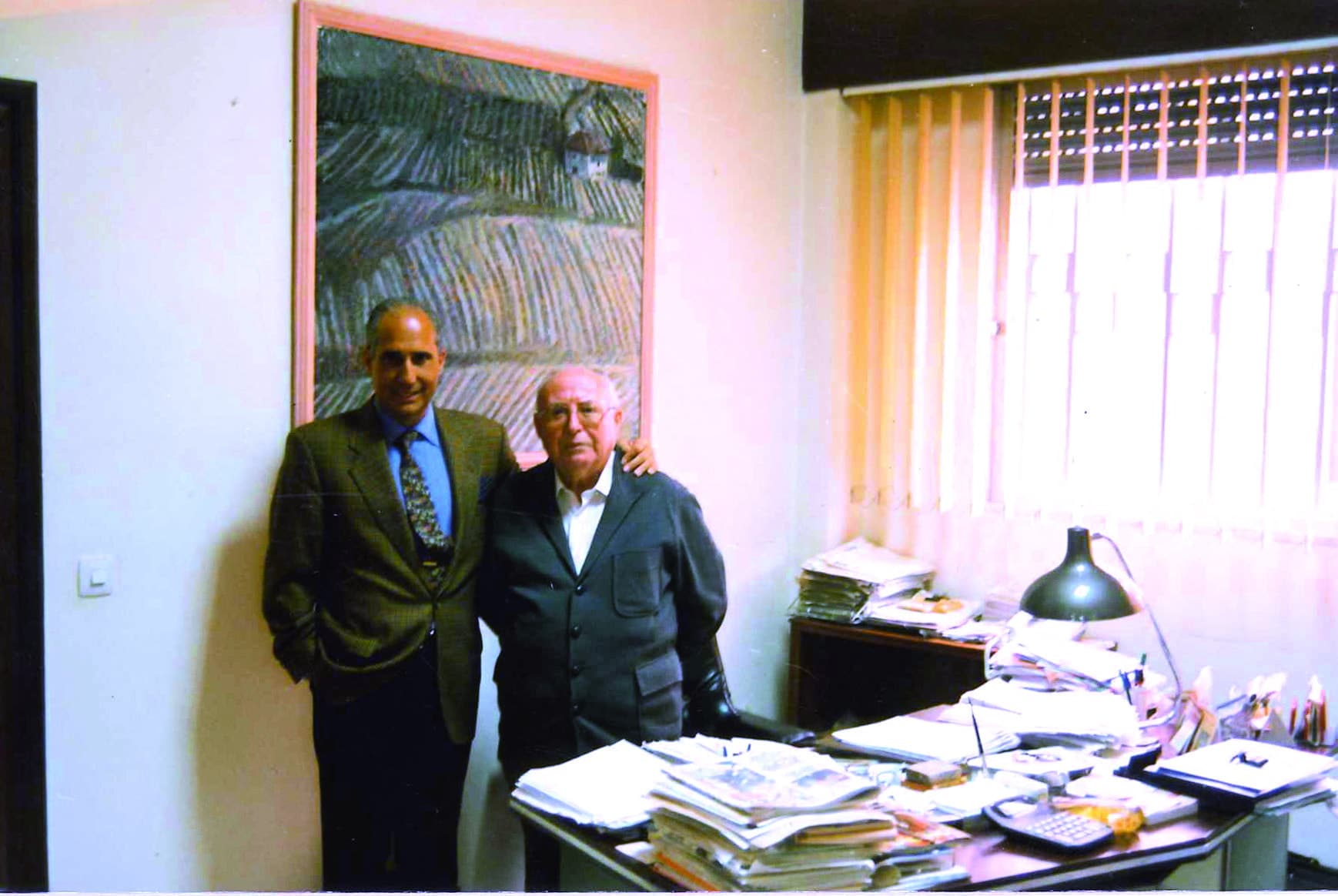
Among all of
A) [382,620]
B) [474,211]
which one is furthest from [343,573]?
[474,211]

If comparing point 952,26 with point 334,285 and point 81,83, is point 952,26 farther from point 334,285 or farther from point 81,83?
point 81,83

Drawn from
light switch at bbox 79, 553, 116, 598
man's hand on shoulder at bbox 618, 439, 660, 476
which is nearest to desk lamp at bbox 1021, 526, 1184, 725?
man's hand on shoulder at bbox 618, 439, 660, 476

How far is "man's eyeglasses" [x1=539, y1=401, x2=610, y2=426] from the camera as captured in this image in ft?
9.27

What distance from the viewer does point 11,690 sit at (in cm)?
254

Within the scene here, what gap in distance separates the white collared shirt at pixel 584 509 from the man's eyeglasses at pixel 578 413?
104 millimetres

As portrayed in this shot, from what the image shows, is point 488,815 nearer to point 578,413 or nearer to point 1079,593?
point 578,413

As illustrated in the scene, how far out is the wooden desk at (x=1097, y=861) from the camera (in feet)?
6.65

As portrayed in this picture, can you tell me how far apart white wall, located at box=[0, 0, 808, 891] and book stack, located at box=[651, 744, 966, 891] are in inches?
49.3

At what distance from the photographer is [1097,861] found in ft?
6.82

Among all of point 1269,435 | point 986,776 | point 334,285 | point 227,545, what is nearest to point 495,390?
point 334,285

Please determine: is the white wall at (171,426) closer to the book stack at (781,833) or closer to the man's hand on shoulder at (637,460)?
the man's hand on shoulder at (637,460)

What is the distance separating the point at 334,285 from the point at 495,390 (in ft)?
1.69

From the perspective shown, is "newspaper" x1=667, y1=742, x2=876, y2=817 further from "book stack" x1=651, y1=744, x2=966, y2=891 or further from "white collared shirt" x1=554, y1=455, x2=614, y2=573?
"white collared shirt" x1=554, y1=455, x2=614, y2=573

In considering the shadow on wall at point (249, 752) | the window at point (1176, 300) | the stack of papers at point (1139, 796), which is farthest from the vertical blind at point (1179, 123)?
the shadow on wall at point (249, 752)
